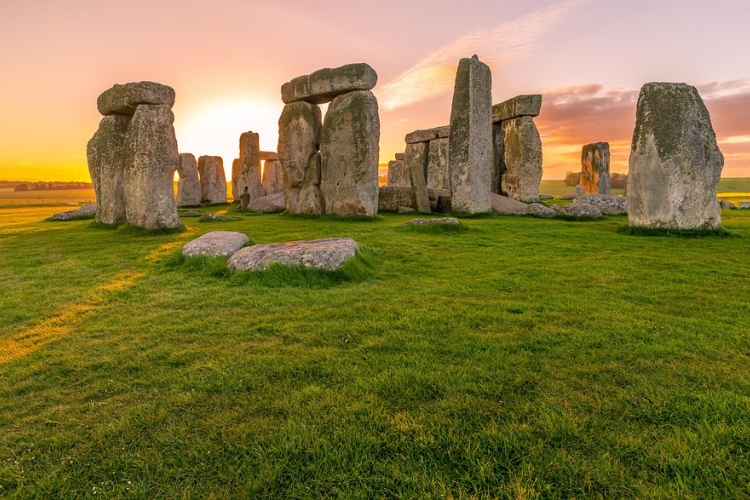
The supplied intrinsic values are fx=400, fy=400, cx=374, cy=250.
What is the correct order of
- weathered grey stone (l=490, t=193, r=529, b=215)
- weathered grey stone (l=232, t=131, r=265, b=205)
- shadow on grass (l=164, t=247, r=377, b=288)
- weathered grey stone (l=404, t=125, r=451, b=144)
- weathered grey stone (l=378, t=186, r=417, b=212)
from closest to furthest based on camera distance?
1. shadow on grass (l=164, t=247, r=377, b=288)
2. weathered grey stone (l=490, t=193, r=529, b=215)
3. weathered grey stone (l=378, t=186, r=417, b=212)
4. weathered grey stone (l=232, t=131, r=265, b=205)
5. weathered grey stone (l=404, t=125, r=451, b=144)

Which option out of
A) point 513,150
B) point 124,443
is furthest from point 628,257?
point 513,150

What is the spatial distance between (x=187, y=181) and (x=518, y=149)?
1589cm

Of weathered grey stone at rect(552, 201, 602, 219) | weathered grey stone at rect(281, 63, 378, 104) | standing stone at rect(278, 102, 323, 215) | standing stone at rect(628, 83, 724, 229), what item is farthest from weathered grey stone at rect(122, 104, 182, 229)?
weathered grey stone at rect(552, 201, 602, 219)

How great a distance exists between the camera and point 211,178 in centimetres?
2144

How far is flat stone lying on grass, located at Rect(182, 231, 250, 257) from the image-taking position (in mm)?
5793

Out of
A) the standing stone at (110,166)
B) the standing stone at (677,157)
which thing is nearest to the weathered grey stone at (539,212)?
the standing stone at (677,157)

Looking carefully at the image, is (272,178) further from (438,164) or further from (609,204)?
(609,204)

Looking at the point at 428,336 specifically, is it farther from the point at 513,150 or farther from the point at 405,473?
the point at 513,150

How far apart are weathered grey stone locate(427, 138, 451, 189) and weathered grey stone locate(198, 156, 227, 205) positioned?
11455 mm

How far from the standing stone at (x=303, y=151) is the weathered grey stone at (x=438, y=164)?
10.2 metres

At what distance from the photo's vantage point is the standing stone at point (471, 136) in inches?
469

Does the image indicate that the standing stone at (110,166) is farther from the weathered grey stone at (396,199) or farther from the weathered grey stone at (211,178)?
the weathered grey stone at (211,178)

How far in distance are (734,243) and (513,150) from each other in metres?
10.7

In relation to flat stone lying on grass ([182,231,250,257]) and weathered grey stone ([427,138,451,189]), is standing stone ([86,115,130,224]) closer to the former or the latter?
flat stone lying on grass ([182,231,250,257])
